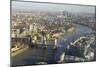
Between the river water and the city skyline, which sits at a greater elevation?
the city skyline

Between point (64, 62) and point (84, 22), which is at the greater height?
point (84, 22)

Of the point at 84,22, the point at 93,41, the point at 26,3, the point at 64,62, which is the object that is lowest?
the point at 64,62

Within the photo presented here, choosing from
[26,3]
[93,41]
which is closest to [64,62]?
[93,41]

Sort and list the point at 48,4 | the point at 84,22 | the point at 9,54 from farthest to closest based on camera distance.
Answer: the point at 84,22, the point at 48,4, the point at 9,54

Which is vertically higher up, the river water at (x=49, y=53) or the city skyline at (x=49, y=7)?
A: the city skyline at (x=49, y=7)

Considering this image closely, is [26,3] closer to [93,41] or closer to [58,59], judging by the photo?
[58,59]

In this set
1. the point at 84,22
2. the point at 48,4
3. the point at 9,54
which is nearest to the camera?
the point at 9,54

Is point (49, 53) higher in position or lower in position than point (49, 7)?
lower

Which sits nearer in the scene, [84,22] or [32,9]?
[32,9]
